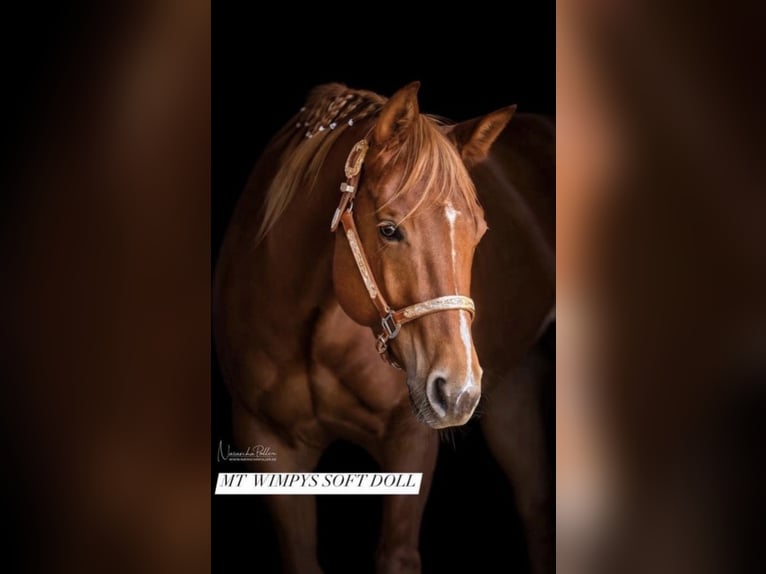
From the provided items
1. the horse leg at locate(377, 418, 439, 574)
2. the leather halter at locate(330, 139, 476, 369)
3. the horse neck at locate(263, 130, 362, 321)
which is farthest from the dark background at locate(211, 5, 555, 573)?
the leather halter at locate(330, 139, 476, 369)

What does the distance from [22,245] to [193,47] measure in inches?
26.9

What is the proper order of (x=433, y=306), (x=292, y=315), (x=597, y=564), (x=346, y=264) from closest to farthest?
(x=433, y=306)
(x=346, y=264)
(x=292, y=315)
(x=597, y=564)

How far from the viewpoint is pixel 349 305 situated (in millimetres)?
1751

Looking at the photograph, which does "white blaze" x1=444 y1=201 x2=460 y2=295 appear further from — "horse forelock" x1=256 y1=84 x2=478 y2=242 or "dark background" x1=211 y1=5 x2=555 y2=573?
"dark background" x1=211 y1=5 x2=555 y2=573

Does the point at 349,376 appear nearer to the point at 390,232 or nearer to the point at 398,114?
the point at 390,232

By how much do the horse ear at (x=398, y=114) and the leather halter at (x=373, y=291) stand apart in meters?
0.06

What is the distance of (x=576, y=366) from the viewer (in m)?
1.95

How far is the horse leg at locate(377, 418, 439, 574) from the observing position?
6.20 feet

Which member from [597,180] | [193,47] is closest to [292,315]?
[193,47]

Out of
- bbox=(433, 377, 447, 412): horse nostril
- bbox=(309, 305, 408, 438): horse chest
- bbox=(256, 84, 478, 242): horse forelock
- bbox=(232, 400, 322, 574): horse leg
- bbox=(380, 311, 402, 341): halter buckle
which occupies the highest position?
bbox=(256, 84, 478, 242): horse forelock

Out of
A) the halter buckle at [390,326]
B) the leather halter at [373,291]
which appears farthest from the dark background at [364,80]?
the halter buckle at [390,326]

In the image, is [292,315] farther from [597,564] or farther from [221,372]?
[597,564]

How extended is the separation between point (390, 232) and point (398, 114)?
11.1 inches

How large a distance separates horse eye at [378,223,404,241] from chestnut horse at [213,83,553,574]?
3 cm
